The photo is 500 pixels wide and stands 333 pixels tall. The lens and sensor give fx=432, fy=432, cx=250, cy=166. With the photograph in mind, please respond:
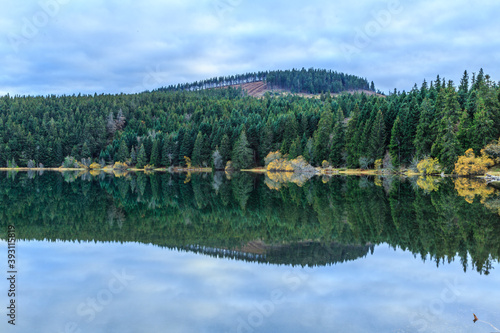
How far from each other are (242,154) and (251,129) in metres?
10.3

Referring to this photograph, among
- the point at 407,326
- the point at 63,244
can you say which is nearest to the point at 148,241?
the point at 63,244

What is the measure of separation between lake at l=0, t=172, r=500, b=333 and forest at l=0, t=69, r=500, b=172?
1787 inches

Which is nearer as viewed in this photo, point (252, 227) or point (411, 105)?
point (252, 227)

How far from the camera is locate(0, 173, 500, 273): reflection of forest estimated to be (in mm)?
18609

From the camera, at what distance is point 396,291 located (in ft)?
43.8

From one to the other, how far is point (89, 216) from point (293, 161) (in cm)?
7050

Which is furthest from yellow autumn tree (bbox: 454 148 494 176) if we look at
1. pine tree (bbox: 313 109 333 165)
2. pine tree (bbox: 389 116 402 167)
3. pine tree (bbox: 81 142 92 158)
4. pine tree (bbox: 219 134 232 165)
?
pine tree (bbox: 81 142 92 158)

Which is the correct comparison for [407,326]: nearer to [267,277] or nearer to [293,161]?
[267,277]

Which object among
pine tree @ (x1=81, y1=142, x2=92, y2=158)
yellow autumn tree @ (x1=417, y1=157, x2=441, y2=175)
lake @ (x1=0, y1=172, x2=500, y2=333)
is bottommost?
lake @ (x1=0, y1=172, x2=500, y2=333)

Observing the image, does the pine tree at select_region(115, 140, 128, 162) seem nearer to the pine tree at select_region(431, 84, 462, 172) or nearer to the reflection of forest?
the pine tree at select_region(431, 84, 462, 172)

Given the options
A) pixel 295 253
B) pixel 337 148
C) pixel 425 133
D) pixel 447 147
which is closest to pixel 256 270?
pixel 295 253

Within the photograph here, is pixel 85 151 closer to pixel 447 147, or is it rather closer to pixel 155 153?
pixel 155 153

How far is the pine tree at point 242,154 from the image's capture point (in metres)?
106

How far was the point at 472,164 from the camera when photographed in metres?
63.8
